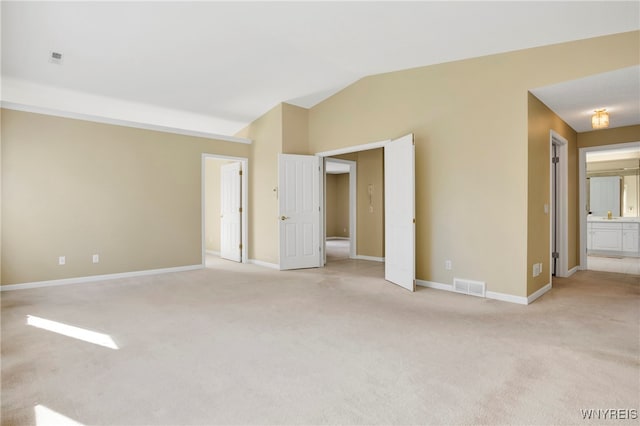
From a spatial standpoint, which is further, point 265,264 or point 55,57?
point 265,264

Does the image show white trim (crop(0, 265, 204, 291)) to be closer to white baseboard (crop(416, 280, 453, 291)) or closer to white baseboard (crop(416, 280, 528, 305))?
white baseboard (crop(416, 280, 453, 291))

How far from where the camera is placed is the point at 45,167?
4812 millimetres

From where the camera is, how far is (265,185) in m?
6.68

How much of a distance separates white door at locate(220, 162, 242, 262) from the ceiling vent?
11.6ft

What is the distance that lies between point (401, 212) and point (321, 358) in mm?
2822

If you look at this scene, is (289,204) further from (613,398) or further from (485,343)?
(613,398)

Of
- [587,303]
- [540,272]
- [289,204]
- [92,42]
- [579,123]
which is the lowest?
[587,303]

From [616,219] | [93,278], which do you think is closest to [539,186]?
[616,219]

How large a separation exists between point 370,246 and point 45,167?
605 cm

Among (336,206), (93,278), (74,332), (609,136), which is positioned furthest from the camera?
(336,206)

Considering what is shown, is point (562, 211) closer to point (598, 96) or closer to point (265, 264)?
point (598, 96)

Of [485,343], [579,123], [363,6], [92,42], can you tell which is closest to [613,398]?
[485,343]

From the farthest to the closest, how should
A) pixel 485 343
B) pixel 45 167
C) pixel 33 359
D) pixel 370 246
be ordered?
pixel 370 246
pixel 45 167
pixel 485 343
pixel 33 359

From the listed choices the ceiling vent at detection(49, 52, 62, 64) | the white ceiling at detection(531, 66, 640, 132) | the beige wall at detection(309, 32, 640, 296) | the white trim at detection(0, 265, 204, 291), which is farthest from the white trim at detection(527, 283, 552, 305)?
the ceiling vent at detection(49, 52, 62, 64)
